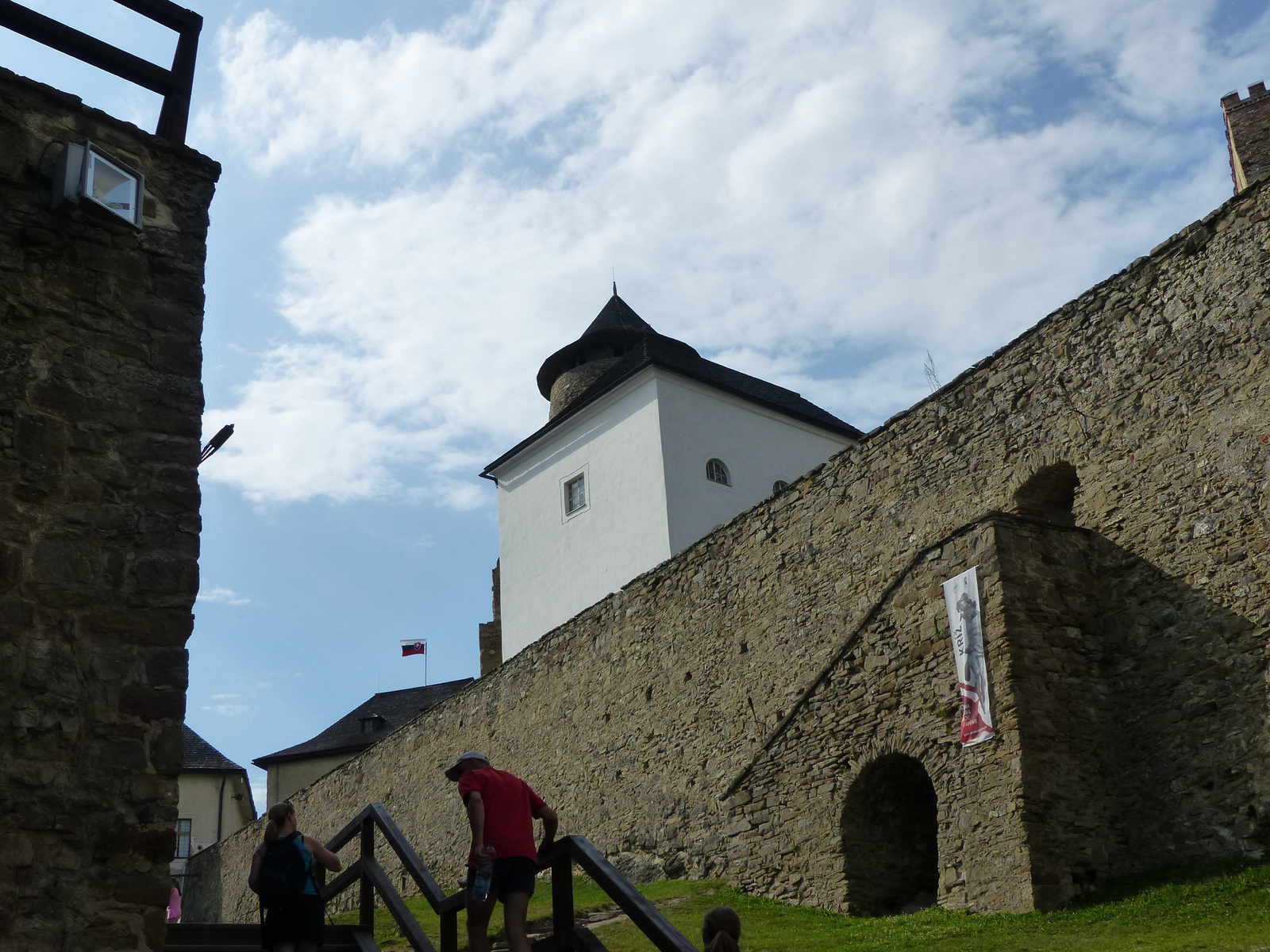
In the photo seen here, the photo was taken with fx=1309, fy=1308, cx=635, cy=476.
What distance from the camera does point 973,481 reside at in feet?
45.8

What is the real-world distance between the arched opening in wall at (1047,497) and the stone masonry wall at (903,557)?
13 cm

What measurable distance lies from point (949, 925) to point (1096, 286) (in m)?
6.50

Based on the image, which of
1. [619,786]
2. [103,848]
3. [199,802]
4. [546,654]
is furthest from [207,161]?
[199,802]

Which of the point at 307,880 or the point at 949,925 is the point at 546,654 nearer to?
the point at 949,925

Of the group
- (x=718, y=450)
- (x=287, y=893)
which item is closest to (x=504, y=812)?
(x=287, y=893)

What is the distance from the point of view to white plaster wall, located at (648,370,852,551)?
2786cm

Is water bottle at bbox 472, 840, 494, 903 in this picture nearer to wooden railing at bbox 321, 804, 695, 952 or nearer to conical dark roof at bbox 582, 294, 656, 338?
wooden railing at bbox 321, 804, 695, 952

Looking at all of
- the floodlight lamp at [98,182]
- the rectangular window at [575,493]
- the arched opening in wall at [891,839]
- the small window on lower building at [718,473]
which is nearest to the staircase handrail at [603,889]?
the floodlight lamp at [98,182]

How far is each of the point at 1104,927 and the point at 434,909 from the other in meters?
4.79

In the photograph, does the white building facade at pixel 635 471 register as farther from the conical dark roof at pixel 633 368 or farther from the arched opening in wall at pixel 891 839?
the arched opening in wall at pixel 891 839

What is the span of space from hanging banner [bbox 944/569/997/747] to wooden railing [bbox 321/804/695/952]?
502 centimetres

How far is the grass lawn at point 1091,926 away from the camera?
8469mm

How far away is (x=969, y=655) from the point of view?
1122 cm

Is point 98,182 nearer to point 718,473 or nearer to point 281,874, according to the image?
point 281,874
